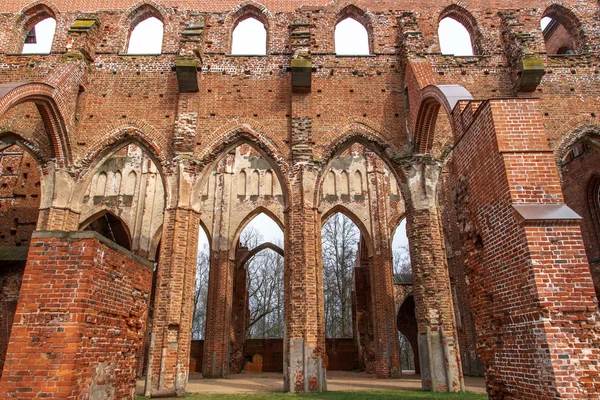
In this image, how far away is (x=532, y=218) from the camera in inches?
198

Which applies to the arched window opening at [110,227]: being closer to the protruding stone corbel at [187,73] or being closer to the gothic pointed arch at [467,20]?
the protruding stone corbel at [187,73]

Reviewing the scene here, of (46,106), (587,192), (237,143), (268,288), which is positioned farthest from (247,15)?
(268,288)

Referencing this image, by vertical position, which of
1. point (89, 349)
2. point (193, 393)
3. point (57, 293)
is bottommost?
point (193, 393)

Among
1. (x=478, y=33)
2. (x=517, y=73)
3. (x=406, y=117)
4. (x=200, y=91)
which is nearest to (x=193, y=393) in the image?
(x=200, y=91)

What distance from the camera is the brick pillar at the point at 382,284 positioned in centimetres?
1489

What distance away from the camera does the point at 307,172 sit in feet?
35.3

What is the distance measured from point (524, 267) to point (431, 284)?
5040 millimetres

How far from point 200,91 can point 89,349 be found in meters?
8.66

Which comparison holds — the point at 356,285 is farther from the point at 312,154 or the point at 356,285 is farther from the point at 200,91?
the point at 200,91

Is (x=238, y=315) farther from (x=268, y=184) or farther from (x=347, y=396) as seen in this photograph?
(x=347, y=396)

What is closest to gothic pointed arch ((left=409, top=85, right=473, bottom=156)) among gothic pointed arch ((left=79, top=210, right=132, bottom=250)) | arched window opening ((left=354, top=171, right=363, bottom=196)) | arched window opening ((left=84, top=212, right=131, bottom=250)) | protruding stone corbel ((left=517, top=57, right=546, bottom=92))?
protruding stone corbel ((left=517, top=57, right=546, bottom=92))

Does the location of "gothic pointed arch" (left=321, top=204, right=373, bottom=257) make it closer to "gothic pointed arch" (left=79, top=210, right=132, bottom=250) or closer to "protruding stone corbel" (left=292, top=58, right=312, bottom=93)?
"protruding stone corbel" (left=292, top=58, right=312, bottom=93)

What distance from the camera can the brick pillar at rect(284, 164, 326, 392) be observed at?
916cm

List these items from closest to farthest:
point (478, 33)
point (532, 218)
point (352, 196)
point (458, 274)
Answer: point (532, 218) → point (478, 33) → point (458, 274) → point (352, 196)
